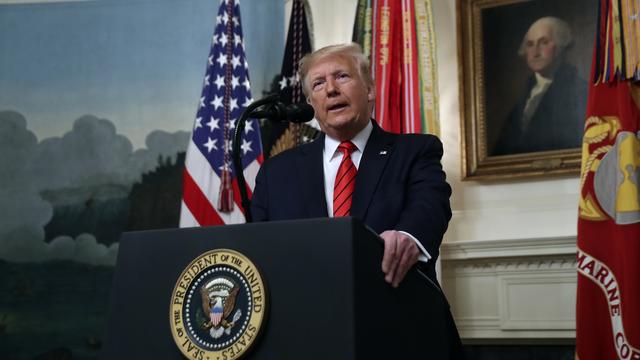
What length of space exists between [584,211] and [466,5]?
1.88 metres

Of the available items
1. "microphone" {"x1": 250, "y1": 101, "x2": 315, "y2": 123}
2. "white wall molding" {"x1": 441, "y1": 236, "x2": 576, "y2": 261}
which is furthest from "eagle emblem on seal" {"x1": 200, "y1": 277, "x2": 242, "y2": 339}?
"white wall molding" {"x1": 441, "y1": 236, "x2": 576, "y2": 261}

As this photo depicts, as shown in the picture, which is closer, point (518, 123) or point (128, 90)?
point (518, 123)

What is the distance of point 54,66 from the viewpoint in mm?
6555

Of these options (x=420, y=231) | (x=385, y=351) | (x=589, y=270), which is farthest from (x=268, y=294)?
(x=589, y=270)

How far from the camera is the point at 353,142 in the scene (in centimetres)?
258

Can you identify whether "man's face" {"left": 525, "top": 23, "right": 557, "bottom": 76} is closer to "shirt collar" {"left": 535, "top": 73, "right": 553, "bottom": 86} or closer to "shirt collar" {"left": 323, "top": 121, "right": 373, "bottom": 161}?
"shirt collar" {"left": 535, "top": 73, "right": 553, "bottom": 86}

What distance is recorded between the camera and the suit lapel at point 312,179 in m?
2.35

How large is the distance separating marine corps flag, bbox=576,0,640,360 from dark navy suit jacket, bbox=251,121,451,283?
182 cm

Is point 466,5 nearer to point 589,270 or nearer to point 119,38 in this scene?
point 589,270

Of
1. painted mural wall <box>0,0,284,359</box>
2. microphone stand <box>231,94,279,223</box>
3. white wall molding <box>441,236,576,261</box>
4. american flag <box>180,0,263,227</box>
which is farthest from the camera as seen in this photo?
painted mural wall <box>0,0,284,359</box>

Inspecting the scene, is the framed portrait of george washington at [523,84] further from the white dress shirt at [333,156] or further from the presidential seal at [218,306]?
the presidential seal at [218,306]

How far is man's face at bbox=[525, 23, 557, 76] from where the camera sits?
4.95 m

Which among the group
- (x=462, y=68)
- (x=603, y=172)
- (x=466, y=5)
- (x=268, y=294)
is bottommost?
(x=268, y=294)

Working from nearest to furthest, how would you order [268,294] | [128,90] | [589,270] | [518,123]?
[268,294]
[589,270]
[518,123]
[128,90]
